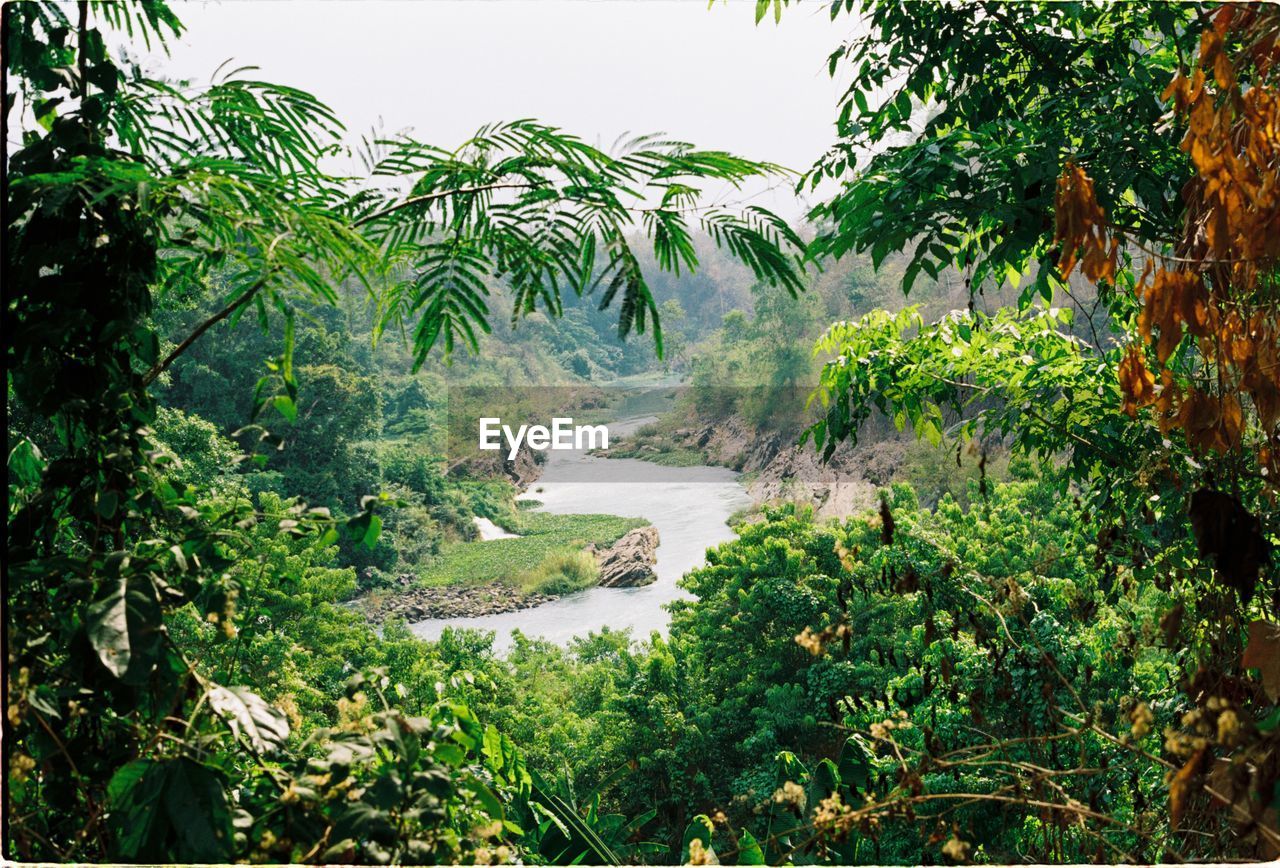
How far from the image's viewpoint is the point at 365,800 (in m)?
0.71

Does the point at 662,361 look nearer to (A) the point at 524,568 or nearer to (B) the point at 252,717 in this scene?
(B) the point at 252,717

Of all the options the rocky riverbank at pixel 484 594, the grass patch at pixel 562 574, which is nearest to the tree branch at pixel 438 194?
the rocky riverbank at pixel 484 594

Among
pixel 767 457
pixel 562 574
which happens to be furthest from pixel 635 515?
pixel 767 457

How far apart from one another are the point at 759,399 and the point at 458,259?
581 centimetres

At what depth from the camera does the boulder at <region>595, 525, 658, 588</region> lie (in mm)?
7125

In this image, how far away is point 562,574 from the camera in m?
7.16

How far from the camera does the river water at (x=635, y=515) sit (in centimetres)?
692

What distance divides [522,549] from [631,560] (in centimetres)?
84

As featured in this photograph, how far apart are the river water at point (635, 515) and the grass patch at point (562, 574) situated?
9 cm

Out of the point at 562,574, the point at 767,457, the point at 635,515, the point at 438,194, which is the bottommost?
the point at 562,574

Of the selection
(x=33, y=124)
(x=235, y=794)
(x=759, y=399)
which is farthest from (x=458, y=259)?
(x=759, y=399)

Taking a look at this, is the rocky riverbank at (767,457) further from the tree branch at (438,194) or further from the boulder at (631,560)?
the tree branch at (438,194)

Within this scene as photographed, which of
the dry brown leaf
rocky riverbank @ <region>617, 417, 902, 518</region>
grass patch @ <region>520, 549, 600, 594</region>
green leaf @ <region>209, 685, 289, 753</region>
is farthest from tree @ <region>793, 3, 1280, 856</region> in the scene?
grass patch @ <region>520, 549, 600, 594</region>

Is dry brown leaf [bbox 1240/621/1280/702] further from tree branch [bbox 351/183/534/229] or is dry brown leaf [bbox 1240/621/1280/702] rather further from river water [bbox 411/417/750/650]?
river water [bbox 411/417/750/650]
